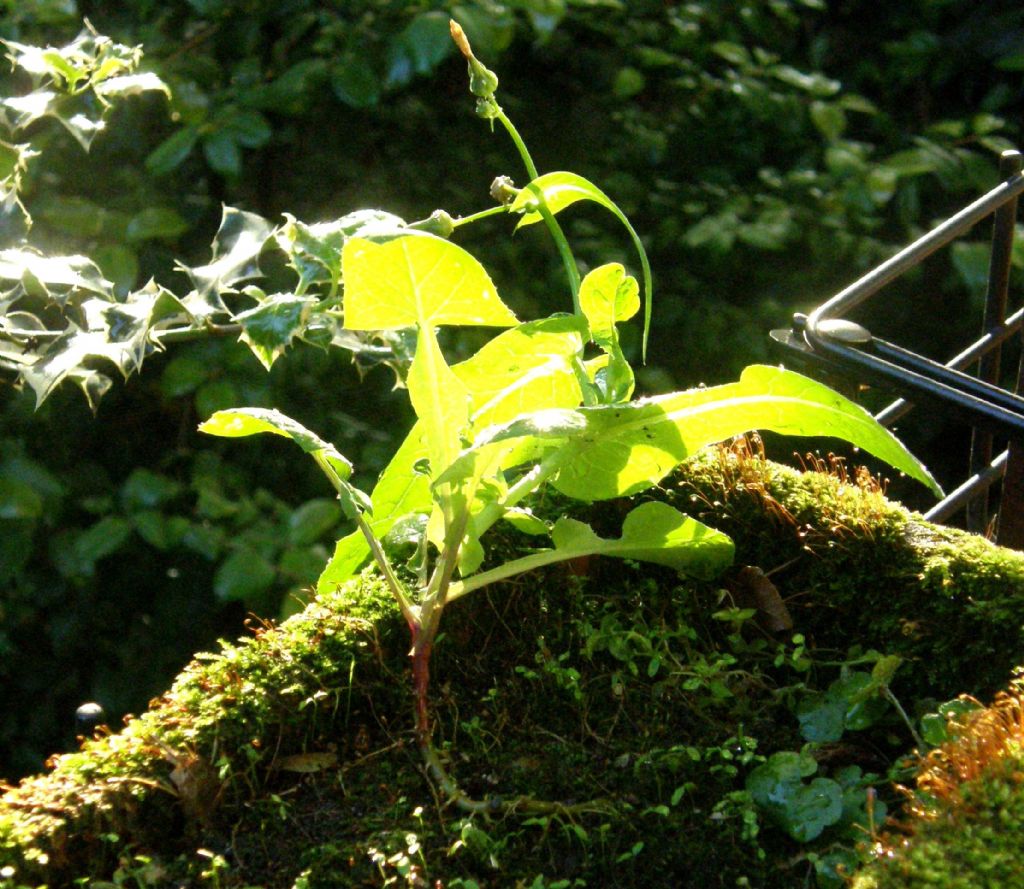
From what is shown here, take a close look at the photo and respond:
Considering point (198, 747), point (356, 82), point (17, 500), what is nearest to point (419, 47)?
point (356, 82)

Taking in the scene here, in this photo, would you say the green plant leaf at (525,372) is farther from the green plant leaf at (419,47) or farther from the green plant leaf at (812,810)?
the green plant leaf at (419,47)

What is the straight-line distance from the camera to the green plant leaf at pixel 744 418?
4.20 ft

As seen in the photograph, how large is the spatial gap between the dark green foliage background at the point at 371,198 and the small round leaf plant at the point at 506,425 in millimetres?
1513

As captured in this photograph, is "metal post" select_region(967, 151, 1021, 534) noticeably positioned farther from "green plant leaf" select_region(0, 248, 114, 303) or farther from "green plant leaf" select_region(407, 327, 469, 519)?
"green plant leaf" select_region(0, 248, 114, 303)

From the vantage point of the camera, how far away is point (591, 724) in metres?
1.38

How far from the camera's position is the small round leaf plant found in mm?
→ 1283

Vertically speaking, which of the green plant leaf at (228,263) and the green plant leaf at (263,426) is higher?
the green plant leaf at (228,263)

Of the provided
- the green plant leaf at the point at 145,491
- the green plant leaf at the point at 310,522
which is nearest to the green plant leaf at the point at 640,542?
the green plant leaf at the point at 310,522

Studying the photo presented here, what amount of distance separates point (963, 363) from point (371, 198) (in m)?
2.07

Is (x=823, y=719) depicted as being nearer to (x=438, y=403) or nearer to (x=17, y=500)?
(x=438, y=403)

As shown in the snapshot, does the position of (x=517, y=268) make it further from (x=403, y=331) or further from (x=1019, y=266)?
→ (x=403, y=331)

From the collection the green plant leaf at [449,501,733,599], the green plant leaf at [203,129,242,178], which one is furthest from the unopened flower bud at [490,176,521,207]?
the green plant leaf at [203,129,242,178]

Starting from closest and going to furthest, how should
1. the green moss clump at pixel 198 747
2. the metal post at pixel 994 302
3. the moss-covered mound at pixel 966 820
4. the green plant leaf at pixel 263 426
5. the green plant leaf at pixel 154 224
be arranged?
the moss-covered mound at pixel 966 820
the green moss clump at pixel 198 747
the green plant leaf at pixel 263 426
the metal post at pixel 994 302
the green plant leaf at pixel 154 224

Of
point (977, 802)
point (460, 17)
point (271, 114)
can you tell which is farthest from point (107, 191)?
point (977, 802)
